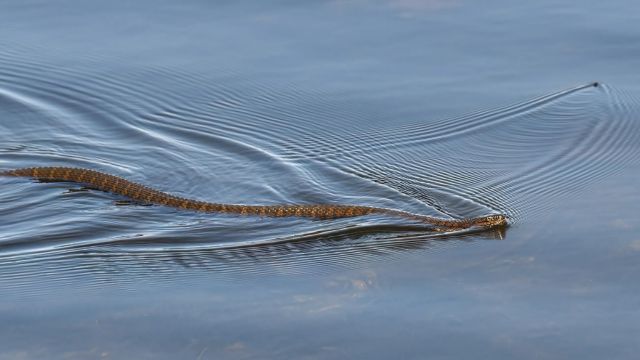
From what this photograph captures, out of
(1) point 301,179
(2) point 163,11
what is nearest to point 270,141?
(1) point 301,179

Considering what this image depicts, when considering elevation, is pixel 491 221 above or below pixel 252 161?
below

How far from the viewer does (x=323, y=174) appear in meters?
13.1

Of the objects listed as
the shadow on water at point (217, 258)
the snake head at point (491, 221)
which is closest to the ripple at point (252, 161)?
the shadow on water at point (217, 258)

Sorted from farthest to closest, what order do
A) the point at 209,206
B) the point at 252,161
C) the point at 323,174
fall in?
1. the point at 252,161
2. the point at 323,174
3. the point at 209,206

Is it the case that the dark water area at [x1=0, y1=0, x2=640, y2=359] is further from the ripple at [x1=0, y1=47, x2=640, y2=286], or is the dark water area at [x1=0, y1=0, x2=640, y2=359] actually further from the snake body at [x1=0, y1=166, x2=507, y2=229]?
the snake body at [x1=0, y1=166, x2=507, y2=229]

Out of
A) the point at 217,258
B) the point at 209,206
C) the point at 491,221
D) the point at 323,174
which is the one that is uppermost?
the point at 323,174

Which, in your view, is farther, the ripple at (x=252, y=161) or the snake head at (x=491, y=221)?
the snake head at (x=491, y=221)

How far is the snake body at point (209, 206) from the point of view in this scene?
38.2 ft

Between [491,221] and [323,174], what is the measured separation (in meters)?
2.31

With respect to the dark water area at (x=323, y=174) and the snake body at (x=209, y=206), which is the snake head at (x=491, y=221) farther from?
the dark water area at (x=323, y=174)

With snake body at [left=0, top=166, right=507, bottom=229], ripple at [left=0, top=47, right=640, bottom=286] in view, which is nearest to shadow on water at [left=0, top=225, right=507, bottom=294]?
ripple at [left=0, top=47, right=640, bottom=286]

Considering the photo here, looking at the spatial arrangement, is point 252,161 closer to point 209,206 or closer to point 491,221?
point 209,206

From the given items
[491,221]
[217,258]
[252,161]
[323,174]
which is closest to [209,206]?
[252,161]

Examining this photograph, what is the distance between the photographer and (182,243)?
Answer: 11453mm
